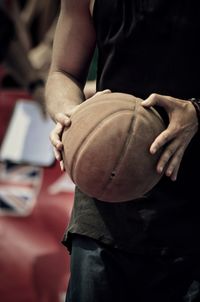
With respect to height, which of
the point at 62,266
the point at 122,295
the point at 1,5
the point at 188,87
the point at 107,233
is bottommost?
the point at 62,266

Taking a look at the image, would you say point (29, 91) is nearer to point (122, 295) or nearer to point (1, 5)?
point (1, 5)

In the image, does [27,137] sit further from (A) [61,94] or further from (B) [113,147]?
(B) [113,147]

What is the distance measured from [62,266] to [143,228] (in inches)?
84.9

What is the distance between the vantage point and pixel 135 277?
257cm

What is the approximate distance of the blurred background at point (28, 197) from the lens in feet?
15.2

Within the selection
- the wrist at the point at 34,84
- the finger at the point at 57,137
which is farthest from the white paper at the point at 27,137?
the finger at the point at 57,137

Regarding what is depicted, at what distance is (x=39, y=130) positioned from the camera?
529 centimetres

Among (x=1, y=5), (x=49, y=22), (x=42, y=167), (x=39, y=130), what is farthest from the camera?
(x=49, y=22)

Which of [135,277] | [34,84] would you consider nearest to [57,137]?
[135,277]

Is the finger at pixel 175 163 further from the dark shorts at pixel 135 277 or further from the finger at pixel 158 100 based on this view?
the dark shorts at pixel 135 277

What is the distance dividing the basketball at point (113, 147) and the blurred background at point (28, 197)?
194cm

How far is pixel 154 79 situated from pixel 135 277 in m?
0.61

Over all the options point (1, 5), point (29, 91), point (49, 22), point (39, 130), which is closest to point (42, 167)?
point (39, 130)

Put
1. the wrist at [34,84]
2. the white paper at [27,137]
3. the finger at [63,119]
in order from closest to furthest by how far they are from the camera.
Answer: the finger at [63,119], the white paper at [27,137], the wrist at [34,84]
